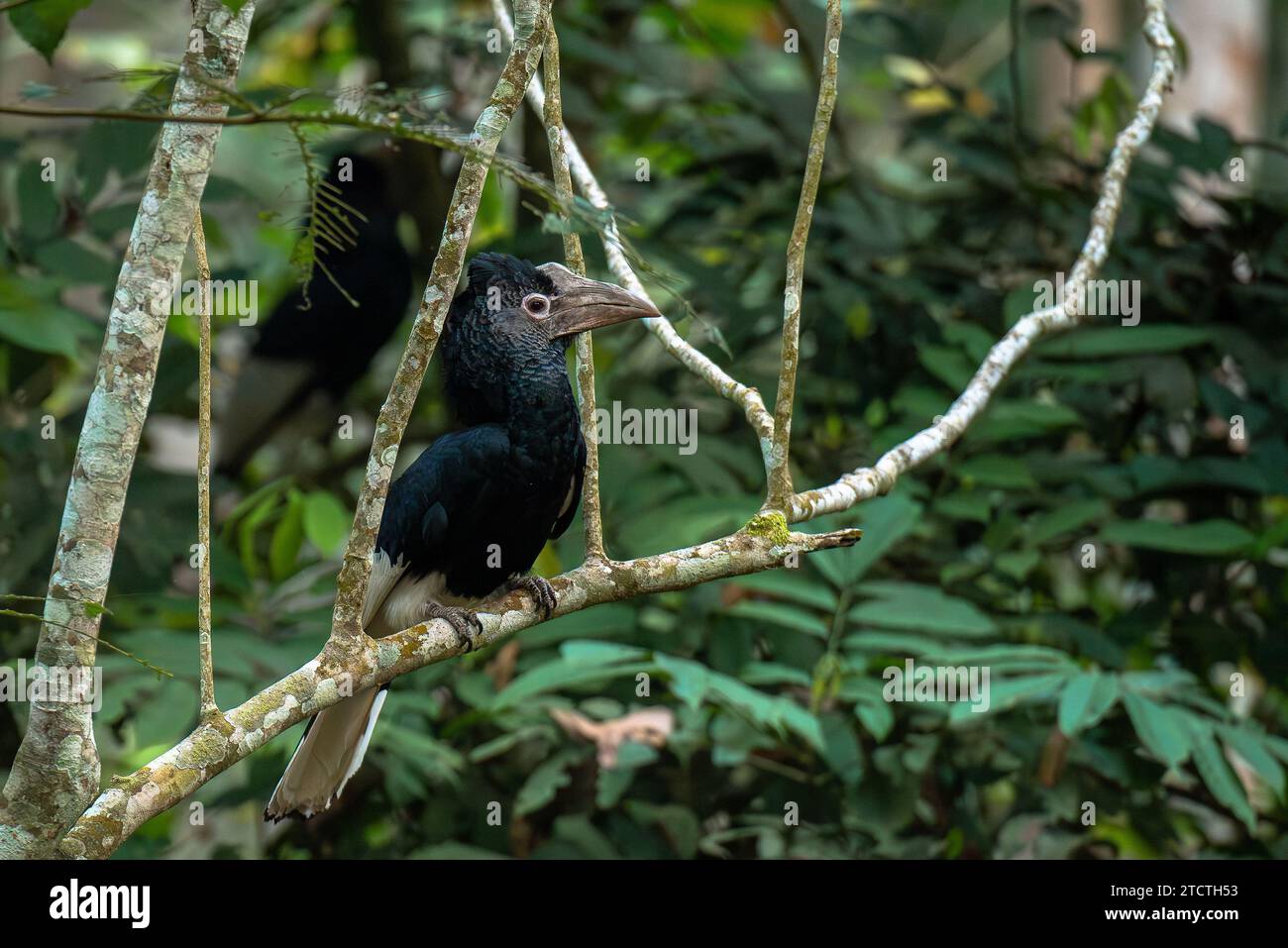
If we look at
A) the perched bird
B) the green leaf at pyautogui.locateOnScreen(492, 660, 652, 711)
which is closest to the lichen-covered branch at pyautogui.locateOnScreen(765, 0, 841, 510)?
the green leaf at pyautogui.locateOnScreen(492, 660, 652, 711)

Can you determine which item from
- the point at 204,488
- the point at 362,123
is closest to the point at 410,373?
the point at 204,488

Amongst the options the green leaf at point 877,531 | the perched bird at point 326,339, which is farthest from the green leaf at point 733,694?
the perched bird at point 326,339

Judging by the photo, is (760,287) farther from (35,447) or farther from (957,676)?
(35,447)

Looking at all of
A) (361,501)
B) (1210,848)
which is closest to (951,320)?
(1210,848)

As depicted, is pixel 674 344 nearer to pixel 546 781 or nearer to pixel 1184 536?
pixel 546 781

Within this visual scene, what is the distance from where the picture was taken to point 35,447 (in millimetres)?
3658

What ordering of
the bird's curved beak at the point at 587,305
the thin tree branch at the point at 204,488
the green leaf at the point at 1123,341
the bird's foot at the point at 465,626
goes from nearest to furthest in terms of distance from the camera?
the thin tree branch at the point at 204,488 → the bird's foot at the point at 465,626 → the bird's curved beak at the point at 587,305 → the green leaf at the point at 1123,341

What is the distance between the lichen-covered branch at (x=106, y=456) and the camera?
5.32 feet

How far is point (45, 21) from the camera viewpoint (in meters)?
1.94

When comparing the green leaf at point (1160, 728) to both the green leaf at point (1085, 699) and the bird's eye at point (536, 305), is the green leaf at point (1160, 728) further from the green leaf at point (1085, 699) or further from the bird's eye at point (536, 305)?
the bird's eye at point (536, 305)

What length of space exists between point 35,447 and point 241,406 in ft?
5.54

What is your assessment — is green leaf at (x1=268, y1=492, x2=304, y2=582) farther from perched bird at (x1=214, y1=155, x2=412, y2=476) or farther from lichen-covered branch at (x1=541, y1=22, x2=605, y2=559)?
perched bird at (x1=214, y1=155, x2=412, y2=476)

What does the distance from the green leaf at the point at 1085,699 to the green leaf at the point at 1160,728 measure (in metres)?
0.07

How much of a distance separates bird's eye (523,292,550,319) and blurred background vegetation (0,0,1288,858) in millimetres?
794
